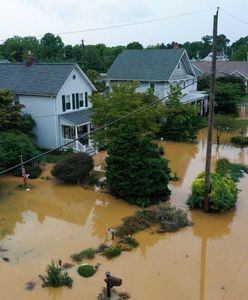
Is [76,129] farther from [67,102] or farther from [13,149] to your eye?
[13,149]

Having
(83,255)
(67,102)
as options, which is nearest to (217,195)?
(83,255)

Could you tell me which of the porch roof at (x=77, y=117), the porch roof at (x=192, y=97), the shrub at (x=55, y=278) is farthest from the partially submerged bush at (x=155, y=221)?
the porch roof at (x=192, y=97)

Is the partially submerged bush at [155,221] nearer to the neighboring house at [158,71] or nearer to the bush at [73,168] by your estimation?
the bush at [73,168]

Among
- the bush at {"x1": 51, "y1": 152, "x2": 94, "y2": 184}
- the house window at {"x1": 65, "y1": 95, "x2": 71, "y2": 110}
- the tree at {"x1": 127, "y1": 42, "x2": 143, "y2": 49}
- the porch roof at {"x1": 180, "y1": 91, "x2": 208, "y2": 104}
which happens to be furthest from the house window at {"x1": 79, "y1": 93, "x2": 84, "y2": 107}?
the tree at {"x1": 127, "y1": 42, "x2": 143, "y2": 49}

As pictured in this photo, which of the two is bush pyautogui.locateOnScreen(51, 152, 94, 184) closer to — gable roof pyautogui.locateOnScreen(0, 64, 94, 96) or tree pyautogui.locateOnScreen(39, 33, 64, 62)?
gable roof pyautogui.locateOnScreen(0, 64, 94, 96)

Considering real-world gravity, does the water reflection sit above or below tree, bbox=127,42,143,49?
below
